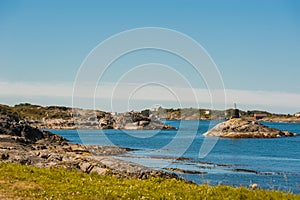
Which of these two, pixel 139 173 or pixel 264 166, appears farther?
pixel 264 166

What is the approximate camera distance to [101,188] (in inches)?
720

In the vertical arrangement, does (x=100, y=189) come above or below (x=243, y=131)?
above

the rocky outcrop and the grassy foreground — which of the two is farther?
the rocky outcrop

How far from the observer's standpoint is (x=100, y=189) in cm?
1809

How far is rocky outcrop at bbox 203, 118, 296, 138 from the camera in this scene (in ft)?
498

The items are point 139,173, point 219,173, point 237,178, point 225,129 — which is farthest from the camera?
point 225,129

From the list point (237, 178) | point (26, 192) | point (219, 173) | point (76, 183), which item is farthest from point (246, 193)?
point (219, 173)

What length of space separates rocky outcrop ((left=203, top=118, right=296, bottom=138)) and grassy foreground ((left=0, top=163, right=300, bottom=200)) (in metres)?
135

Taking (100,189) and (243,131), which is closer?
(100,189)

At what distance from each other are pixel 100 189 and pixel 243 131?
13925 cm

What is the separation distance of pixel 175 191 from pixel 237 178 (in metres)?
35.6

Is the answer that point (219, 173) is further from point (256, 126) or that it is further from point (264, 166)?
point (256, 126)

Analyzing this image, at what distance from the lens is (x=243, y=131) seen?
497ft

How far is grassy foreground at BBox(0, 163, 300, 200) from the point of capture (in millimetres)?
17016
